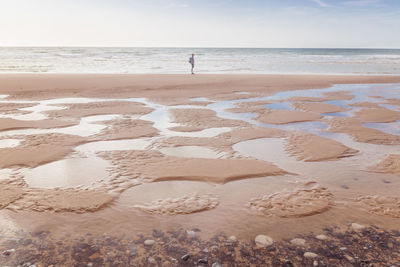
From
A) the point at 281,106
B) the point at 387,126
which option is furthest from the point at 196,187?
the point at 281,106

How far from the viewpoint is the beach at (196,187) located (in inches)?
110

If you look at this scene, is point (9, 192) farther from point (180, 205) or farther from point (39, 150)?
point (180, 205)

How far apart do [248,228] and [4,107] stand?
10.1 meters

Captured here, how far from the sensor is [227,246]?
2814mm

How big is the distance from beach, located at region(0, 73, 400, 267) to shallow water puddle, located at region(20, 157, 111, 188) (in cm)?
3

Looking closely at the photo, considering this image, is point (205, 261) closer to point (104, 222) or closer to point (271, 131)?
point (104, 222)

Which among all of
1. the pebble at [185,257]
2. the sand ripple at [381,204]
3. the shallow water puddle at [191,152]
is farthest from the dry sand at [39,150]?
the sand ripple at [381,204]

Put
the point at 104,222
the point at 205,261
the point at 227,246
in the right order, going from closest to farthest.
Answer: the point at 205,261, the point at 227,246, the point at 104,222

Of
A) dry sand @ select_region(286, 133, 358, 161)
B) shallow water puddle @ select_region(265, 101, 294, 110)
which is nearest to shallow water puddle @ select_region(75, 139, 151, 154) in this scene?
dry sand @ select_region(286, 133, 358, 161)

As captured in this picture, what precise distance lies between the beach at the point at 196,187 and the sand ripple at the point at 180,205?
1.0 inches

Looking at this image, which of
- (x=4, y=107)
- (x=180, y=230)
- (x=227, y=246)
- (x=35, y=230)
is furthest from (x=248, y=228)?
(x=4, y=107)

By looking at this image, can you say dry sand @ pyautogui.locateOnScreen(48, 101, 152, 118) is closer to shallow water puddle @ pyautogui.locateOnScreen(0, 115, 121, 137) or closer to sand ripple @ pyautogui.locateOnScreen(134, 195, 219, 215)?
shallow water puddle @ pyautogui.locateOnScreen(0, 115, 121, 137)

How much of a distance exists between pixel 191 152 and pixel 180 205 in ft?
6.76

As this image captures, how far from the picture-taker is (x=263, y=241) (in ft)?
9.53
